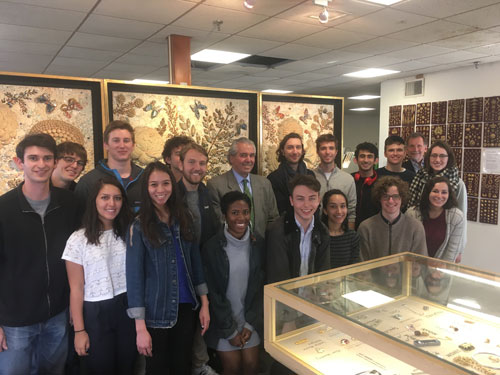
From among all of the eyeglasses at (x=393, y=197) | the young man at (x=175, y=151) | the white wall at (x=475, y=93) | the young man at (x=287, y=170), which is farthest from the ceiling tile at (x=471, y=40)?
the young man at (x=175, y=151)

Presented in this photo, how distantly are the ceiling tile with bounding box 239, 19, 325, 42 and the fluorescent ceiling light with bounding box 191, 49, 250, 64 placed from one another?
88 centimetres

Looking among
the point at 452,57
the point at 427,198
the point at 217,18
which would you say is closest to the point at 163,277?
the point at 427,198

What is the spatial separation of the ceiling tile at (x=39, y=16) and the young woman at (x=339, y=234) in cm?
283

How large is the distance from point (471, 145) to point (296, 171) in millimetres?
3959

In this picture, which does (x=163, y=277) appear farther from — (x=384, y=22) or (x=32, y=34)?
(x=32, y=34)

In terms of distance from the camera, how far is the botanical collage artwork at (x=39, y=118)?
278 centimetres

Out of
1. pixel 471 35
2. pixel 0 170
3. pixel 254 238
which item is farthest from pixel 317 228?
pixel 471 35

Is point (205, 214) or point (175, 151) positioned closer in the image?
point (205, 214)

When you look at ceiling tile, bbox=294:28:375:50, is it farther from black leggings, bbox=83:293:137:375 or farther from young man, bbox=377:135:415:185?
black leggings, bbox=83:293:137:375

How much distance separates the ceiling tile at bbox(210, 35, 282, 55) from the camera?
4508mm

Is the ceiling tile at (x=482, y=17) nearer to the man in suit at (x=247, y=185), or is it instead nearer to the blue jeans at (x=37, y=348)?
the man in suit at (x=247, y=185)

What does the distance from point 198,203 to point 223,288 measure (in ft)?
1.98

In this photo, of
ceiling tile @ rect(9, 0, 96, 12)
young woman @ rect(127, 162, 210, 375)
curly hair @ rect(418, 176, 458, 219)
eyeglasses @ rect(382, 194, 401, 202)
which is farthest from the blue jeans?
curly hair @ rect(418, 176, 458, 219)

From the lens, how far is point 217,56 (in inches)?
210
